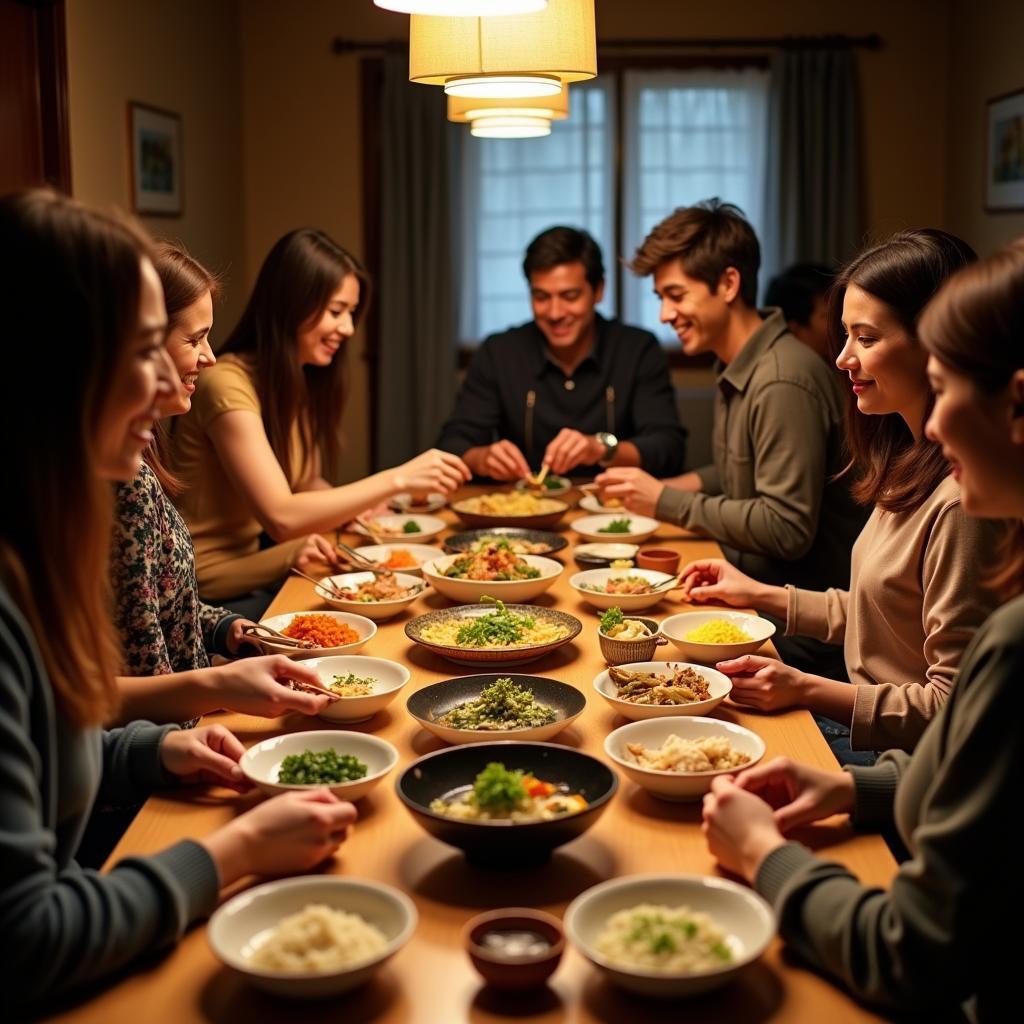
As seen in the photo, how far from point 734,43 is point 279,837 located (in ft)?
18.7

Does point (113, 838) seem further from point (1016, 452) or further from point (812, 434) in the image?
point (812, 434)

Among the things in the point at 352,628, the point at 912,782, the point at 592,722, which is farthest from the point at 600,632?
Result: the point at 912,782

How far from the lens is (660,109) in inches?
248

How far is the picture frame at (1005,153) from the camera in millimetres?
5211

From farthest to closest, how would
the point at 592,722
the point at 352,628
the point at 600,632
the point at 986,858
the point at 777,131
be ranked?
the point at 777,131 < the point at 352,628 < the point at 600,632 < the point at 592,722 < the point at 986,858

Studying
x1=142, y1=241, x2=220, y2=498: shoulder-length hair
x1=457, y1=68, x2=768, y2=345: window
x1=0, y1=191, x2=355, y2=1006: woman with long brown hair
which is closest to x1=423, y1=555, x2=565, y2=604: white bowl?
x1=142, y1=241, x2=220, y2=498: shoulder-length hair

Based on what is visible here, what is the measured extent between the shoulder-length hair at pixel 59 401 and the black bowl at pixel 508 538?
1.78 metres

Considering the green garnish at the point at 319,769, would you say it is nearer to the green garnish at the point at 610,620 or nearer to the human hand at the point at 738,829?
the human hand at the point at 738,829

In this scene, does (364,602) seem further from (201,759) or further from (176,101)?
(176,101)

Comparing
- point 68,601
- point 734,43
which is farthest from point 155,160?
point 68,601

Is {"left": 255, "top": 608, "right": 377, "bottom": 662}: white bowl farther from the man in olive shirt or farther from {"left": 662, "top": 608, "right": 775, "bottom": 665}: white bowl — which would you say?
the man in olive shirt

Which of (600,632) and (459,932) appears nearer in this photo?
(459,932)

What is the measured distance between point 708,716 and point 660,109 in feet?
16.3

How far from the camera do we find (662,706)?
1.84 meters
